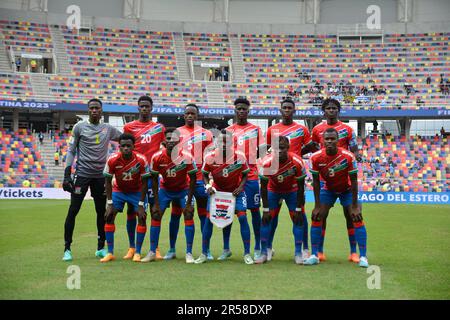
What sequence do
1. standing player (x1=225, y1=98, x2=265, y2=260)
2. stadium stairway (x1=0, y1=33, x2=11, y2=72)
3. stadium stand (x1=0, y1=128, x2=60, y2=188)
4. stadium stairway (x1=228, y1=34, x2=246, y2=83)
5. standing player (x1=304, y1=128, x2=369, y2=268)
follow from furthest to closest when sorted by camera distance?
stadium stairway (x1=228, y1=34, x2=246, y2=83) < stadium stairway (x1=0, y1=33, x2=11, y2=72) < stadium stand (x1=0, y1=128, x2=60, y2=188) < standing player (x1=225, y1=98, x2=265, y2=260) < standing player (x1=304, y1=128, x2=369, y2=268)

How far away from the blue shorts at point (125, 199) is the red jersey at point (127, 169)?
11cm

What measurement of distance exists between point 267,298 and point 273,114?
33.8 meters

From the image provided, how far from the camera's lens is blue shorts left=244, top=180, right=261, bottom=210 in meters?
8.75

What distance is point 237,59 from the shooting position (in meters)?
46.3

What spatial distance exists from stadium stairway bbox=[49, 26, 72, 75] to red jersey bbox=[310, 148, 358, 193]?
37324mm

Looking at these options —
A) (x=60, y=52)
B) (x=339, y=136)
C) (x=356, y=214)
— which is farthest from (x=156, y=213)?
(x=60, y=52)

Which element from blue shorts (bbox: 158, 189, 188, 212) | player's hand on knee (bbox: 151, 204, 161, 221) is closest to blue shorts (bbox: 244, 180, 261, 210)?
blue shorts (bbox: 158, 189, 188, 212)

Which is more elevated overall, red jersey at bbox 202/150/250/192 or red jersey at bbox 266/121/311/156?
red jersey at bbox 266/121/311/156

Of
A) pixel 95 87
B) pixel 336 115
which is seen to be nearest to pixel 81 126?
pixel 336 115

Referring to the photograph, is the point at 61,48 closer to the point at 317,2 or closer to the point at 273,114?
the point at 273,114

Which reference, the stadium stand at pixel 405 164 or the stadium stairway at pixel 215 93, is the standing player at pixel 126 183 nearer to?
the stadium stand at pixel 405 164

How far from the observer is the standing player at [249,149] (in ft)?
28.4

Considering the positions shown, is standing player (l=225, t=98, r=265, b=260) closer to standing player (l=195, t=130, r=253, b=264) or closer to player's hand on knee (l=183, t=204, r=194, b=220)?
standing player (l=195, t=130, r=253, b=264)

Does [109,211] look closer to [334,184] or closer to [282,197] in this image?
[282,197]
